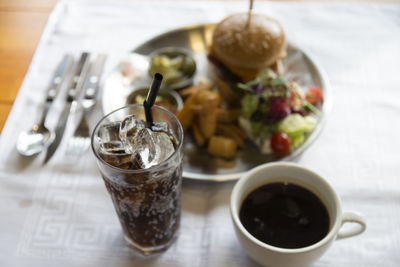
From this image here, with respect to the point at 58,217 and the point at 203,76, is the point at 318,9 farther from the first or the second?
the point at 58,217

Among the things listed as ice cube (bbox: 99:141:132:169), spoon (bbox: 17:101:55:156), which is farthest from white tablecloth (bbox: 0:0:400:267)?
ice cube (bbox: 99:141:132:169)

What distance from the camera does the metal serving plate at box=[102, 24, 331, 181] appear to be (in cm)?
121

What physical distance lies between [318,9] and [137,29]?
0.73m

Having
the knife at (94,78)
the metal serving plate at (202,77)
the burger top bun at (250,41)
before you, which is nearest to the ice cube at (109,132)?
the metal serving plate at (202,77)

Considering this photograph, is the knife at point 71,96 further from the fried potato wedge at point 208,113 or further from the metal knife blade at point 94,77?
the fried potato wedge at point 208,113

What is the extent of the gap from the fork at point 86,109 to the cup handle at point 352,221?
2.44ft

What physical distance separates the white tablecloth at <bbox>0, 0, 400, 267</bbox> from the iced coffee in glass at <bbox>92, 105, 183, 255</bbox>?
0.48 feet

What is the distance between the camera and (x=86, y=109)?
1362 mm

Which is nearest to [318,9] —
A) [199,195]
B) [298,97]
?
[298,97]

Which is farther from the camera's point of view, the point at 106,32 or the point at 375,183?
the point at 106,32

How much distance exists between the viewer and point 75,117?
1.34 meters

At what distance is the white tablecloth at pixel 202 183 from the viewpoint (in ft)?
3.40

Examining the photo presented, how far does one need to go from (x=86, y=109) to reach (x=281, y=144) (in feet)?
2.03

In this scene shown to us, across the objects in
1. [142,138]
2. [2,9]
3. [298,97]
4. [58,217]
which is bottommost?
[58,217]
